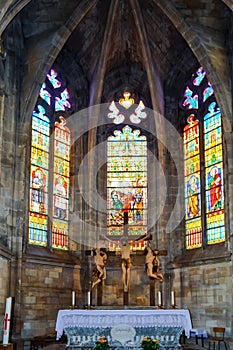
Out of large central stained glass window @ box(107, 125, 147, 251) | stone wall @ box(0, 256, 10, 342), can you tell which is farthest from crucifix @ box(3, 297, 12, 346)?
large central stained glass window @ box(107, 125, 147, 251)

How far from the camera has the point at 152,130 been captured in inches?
822

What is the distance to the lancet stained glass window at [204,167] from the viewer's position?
17922 millimetres

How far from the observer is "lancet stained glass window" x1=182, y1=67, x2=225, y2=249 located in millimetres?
17922

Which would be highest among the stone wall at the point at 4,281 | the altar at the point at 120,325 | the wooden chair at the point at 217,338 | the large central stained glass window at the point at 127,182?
the large central stained glass window at the point at 127,182

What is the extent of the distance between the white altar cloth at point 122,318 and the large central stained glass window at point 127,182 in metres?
6.33

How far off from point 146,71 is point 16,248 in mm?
7428

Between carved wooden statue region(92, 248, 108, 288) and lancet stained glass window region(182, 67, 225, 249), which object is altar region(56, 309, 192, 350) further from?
lancet stained glass window region(182, 67, 225, 249)

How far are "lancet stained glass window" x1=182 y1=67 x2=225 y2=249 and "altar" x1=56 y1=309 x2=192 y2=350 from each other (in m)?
4.75

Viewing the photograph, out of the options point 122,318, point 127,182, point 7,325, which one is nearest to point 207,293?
point 122,318

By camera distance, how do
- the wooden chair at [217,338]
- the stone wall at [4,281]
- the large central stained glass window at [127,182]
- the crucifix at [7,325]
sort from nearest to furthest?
the crucifix at [7,325], the wooden chair at [217,338], the stone wall at [4,281], the large central stained glass window at [127,182]

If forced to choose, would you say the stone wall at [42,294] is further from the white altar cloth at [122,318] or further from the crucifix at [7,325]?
the crucifix at [7,325]

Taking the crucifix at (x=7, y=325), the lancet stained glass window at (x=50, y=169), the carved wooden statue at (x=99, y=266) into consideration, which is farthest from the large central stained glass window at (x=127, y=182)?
the crucifix at (x=7, y=325)

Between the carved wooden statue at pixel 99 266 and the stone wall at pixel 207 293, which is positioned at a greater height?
the carved wooden statue at pixel 99 266

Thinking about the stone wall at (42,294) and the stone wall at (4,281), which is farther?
the stone wall at (42,294)
